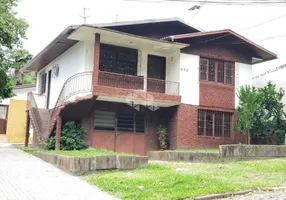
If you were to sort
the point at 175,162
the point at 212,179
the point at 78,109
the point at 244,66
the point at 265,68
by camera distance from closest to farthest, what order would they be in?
the point at 212,179 < the point at 175,162 < the point at 78,109 < the point at 244,66 < the point at 265,68

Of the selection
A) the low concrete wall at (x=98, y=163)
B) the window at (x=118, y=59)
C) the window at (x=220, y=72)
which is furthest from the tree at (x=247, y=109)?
the low concrete wall at (x=98, y=163)

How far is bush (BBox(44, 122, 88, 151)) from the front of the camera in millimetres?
16719

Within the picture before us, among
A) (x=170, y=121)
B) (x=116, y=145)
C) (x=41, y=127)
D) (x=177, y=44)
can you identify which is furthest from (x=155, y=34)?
(x=41, y=127)

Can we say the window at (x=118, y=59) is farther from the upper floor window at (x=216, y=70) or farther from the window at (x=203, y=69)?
the upper floor window at (x=216, y=70)

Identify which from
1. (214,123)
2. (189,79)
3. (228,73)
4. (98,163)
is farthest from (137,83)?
(98,163)

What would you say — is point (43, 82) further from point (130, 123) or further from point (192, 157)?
point (192, 157)

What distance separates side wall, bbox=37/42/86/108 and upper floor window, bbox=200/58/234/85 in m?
6.02

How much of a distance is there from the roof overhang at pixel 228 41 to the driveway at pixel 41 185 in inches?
347

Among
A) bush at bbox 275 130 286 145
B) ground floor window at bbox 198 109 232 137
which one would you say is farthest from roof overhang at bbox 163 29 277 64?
bush at bbox 275 130 286 145

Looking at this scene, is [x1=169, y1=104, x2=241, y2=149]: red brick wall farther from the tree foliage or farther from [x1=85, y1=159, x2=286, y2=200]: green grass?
[x1=85, y1=159, x2=286, y2=200]: green grass

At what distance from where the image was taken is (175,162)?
50.8 feet

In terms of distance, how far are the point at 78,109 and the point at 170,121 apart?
4604mm

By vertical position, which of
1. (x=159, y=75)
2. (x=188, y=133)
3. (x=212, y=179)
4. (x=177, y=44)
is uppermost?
(x=177, y=44)

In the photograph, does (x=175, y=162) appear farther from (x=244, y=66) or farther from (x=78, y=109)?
(x=244, y=66)
